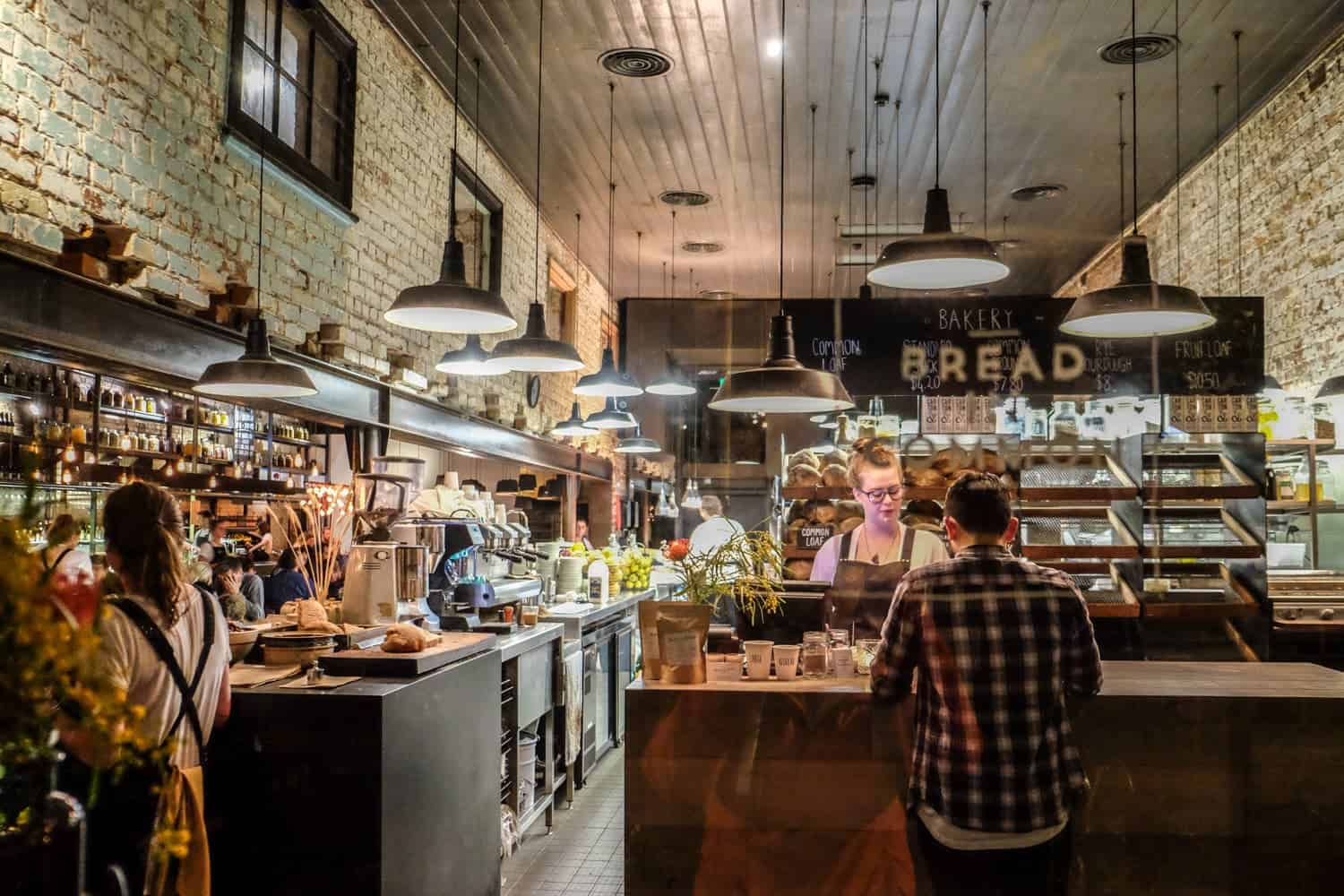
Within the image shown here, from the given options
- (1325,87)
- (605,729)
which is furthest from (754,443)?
(1325,87)

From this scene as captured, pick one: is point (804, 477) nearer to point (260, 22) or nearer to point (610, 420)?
point (610, 420)

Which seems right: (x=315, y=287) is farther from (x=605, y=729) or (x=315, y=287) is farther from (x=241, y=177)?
(x=605, y=729)

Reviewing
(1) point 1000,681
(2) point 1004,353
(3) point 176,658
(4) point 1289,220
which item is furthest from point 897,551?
(4) point 1289,220

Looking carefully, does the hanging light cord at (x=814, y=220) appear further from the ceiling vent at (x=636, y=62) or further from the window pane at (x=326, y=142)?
the window pane at (x=326, y=142)

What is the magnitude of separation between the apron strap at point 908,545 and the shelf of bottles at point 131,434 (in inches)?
130

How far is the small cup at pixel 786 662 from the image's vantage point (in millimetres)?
3588

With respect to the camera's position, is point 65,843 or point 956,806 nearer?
point 65,843

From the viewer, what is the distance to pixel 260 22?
211 inches

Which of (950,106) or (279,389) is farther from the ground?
(950,106)

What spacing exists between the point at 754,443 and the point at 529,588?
1176 cm

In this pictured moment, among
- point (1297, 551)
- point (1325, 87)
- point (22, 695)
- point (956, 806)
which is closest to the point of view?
point (22, 695)

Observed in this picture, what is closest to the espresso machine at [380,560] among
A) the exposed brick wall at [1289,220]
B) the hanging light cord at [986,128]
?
the hanging light cord at [986,128]

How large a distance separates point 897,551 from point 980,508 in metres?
2.13

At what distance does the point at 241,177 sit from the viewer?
5059mm
